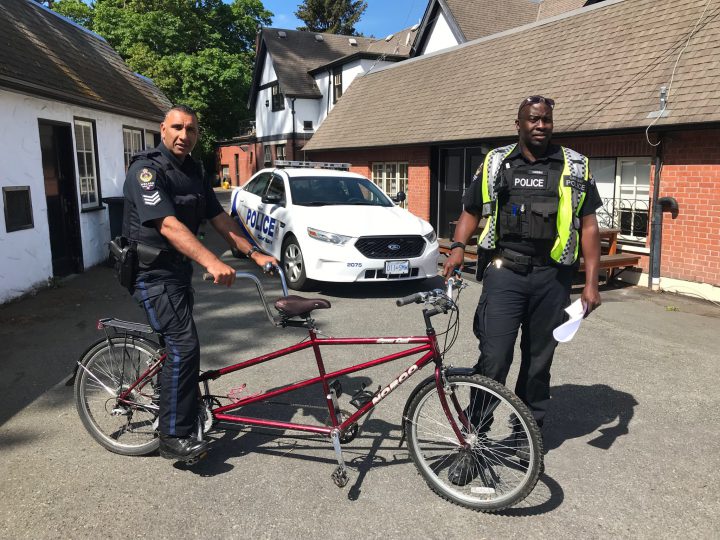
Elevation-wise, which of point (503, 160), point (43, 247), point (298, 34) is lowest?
point (43, 247)

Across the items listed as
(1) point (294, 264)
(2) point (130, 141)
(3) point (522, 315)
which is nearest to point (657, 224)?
(1) point (294, 264)

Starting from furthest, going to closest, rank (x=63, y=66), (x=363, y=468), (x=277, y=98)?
(x=277, y=98) → (x=63, y=66) → (x=363, y=468)

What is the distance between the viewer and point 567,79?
34.6 ft

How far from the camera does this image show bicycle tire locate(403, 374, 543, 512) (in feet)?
9.59

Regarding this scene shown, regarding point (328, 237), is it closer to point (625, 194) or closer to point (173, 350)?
point (173, 350)

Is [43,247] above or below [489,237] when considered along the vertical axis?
below

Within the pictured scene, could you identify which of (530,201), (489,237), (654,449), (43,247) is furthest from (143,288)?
(43,247)

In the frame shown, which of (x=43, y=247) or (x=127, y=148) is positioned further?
(x=127, y=148)

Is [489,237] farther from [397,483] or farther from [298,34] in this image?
[298,34]

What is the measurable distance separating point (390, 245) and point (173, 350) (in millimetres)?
4894

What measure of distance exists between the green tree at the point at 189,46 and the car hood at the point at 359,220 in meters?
23.8

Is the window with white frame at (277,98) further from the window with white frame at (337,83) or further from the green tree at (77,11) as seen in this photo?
the green tree at (77,11)

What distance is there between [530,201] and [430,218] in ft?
35.8

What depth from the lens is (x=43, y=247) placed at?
28.0 feet
